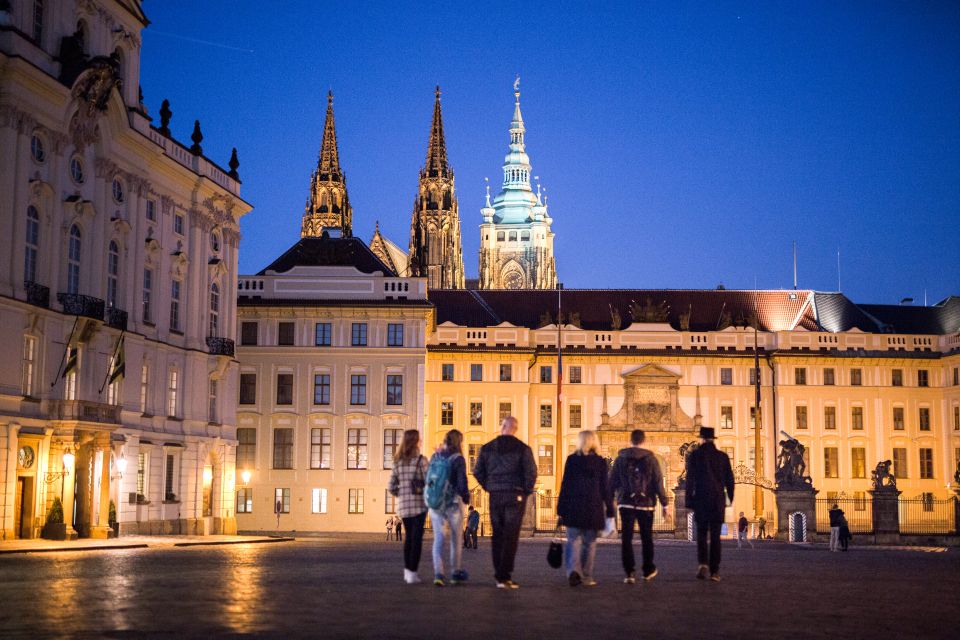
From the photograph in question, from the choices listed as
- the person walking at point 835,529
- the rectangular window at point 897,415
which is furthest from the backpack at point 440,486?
the rectangular window at point 897,415

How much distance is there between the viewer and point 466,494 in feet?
50.2

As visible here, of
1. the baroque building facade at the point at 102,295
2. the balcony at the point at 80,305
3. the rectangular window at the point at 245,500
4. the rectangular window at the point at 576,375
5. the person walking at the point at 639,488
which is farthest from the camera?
the rectangular window at the point at 576,375

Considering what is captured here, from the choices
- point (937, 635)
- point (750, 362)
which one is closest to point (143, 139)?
point (937, 635)

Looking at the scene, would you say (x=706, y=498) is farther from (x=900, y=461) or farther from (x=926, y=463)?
(x=926, y=463)

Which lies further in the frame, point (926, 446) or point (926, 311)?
point (926, 311)

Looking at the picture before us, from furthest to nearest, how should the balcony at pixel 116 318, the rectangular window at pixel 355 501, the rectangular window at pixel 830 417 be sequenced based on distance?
1. the rectangular window at pixel 830 417
2. the rectangular window at pixel 355 501
3. the balcony at pixel 116 318

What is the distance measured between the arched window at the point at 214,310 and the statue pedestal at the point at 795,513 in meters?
22.1

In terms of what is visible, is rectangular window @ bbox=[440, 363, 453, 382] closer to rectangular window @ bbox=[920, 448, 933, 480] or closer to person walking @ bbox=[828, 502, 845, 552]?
rectangular window @ bbox=[920, 448, 933, 480]

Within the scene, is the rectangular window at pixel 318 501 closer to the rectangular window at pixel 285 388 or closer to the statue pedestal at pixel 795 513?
the rectangular window at pixel 285 388

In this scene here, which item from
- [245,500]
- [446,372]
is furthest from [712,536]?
[446,372]

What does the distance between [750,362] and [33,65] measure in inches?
1900

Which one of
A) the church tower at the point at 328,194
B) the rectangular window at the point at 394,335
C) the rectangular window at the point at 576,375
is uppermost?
the church tower at the point at 328,194

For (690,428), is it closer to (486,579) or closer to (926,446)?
(926,446)

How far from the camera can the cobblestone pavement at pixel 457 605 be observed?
10500 millimetres
